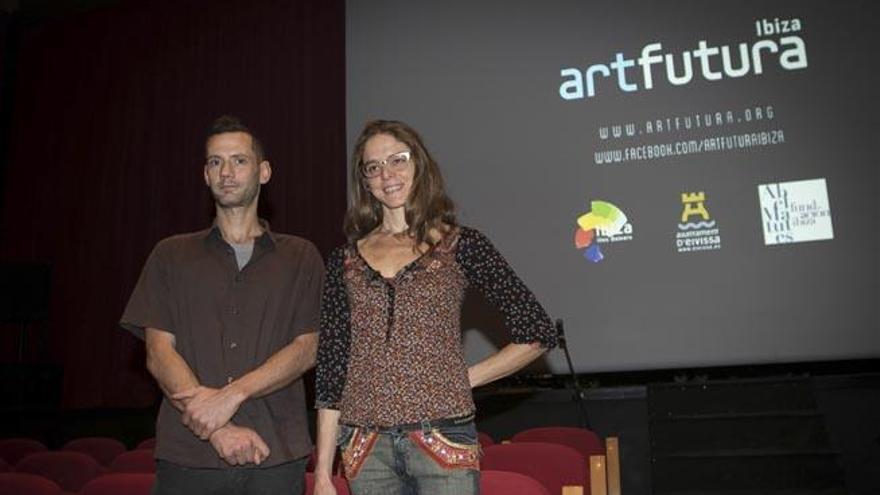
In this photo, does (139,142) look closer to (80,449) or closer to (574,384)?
(80,449)

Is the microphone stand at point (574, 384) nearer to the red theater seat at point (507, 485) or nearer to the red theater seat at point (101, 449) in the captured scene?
the red theater seat at point (101, 449)

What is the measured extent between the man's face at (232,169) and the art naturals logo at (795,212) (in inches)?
135

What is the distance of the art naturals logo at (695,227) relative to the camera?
4664 millimetres

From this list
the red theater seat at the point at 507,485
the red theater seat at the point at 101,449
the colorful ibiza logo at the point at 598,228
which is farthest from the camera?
the colorful ibiza logo at the point at 598,228

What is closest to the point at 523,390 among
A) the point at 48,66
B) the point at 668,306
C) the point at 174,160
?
the point at 668,306

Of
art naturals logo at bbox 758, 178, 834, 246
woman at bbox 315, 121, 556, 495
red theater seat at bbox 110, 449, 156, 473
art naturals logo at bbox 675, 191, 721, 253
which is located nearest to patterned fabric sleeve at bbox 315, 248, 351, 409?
woman at bbox 315, 121, 556, 495

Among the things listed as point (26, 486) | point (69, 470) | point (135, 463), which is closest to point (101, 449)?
point (69, 470)

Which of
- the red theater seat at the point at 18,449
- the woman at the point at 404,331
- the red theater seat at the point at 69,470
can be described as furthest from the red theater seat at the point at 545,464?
the red theater seat at the point at 18,449

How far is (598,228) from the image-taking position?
→ 16.1 feet

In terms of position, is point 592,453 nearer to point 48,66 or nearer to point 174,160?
point 174,160

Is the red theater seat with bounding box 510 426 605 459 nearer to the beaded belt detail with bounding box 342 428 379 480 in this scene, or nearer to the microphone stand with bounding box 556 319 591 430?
the microphone stand with bounding box 556 319 591 430

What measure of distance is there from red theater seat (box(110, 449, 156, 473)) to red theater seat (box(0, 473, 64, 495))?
0.62m

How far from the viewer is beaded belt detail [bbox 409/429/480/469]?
158cm

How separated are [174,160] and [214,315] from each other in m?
5.24
